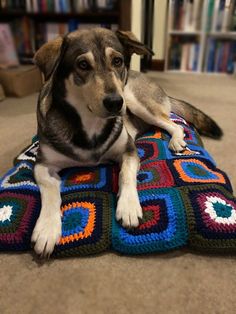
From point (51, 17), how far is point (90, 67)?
2325mm

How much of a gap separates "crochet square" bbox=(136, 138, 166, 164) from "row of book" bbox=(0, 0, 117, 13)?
168 centimetres

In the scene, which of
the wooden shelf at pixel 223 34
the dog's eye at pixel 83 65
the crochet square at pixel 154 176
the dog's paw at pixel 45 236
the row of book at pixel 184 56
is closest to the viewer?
the dog's paw at pixel 45 236

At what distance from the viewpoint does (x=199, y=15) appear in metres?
3.22

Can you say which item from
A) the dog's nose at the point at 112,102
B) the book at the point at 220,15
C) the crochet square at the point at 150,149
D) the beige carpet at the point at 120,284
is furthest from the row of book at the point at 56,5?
the beige carpet at the point at 120,284

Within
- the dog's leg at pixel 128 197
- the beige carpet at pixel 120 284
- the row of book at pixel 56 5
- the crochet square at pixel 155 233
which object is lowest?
the beige carpet at pixel 120 284

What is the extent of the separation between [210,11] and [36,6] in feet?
5.39

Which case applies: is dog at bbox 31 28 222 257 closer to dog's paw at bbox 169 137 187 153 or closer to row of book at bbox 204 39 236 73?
dog's paw at bbox 169 137 187 153

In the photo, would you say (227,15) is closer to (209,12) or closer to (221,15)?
(221,15)

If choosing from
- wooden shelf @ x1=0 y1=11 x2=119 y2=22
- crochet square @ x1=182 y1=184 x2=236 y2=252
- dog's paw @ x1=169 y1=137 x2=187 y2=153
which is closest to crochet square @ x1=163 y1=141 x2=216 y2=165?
dog's paw @ x1=169 y1=137 x2=187 y2=153

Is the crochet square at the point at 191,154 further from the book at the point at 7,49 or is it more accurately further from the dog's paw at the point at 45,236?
the book at the point at 7,49

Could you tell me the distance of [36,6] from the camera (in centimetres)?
300

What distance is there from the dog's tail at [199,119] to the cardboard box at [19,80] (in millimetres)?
1407

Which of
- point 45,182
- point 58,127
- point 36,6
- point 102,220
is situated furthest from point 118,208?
point 36,6

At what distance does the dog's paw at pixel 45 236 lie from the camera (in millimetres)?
1062
